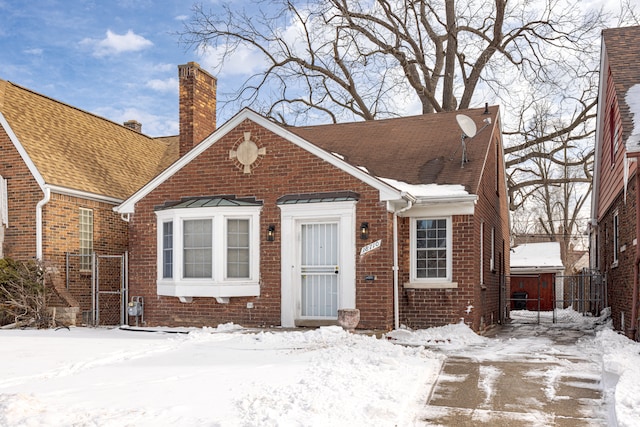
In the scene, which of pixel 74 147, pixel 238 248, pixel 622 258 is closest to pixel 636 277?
pixel 622 258

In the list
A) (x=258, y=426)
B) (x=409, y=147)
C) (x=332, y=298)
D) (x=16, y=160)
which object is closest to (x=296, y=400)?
(x=258, y=426)

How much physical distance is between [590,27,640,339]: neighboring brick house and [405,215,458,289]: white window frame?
128 inches

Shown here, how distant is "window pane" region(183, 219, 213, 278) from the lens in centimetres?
1290

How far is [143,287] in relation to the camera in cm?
1369

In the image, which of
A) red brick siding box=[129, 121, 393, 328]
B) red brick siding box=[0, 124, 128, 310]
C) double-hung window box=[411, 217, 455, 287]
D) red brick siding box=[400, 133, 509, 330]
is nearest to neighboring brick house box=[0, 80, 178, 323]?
red brick siding box=[0, 124, 128, 310]

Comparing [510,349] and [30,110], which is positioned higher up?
[30,110]

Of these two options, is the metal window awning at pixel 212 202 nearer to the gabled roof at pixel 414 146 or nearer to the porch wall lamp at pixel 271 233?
the porch wall lamp at pixel 271 233

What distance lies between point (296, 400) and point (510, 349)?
217 inches

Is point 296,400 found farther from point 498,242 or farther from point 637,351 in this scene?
point 498,242

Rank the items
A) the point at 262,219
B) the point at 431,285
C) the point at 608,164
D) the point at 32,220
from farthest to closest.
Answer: the point at 608,164
the point at 32,220
the point at 262,219
the point at 431,285

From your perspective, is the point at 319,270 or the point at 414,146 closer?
the point at 319,270

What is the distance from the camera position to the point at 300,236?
12.6 m

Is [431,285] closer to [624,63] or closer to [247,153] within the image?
[247,153]

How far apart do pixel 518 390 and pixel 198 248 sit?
7.83 m
